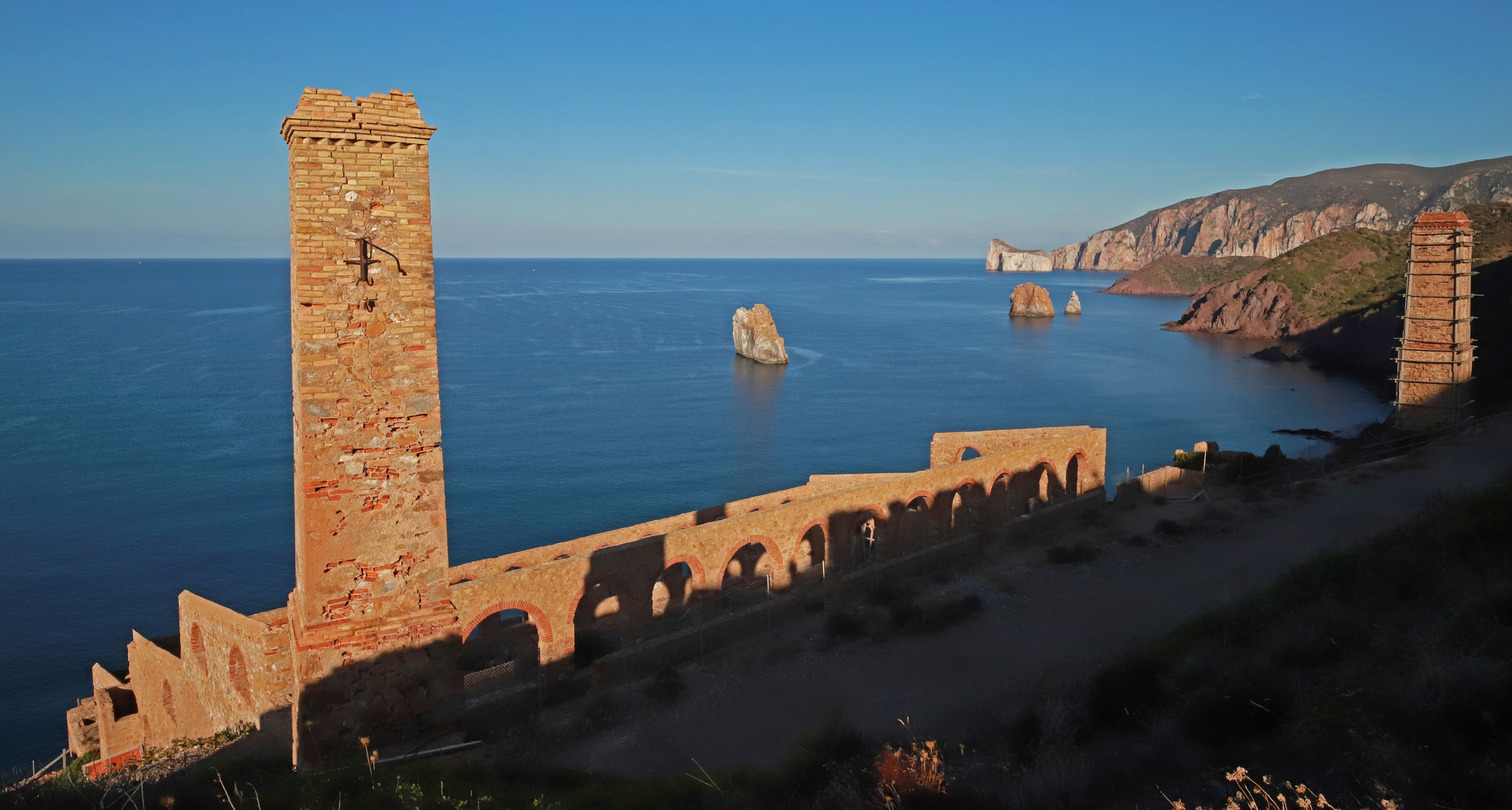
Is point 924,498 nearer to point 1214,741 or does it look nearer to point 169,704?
point 1214,741

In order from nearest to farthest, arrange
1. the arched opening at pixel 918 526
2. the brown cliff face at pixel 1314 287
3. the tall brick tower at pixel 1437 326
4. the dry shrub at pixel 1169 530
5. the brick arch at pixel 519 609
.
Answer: the brick arch at pixel 519 609 → the arched opening at pixel 918 526 → the dry shrub at pixel 1169 530 → the tall brick tower at pixel 1437 326 → the brown cliff face at pixel 1314 287

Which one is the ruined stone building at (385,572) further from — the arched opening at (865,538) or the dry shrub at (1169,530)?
the dry shrub at (1169,530)

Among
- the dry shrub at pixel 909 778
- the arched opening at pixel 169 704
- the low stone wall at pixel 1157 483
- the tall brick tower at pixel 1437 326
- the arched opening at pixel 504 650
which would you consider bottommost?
the arched opening at pixel 169 704

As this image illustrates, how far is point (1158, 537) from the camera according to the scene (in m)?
21.8

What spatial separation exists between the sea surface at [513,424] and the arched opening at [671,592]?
51.1 ft

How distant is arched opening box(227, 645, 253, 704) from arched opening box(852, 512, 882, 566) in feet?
36.3

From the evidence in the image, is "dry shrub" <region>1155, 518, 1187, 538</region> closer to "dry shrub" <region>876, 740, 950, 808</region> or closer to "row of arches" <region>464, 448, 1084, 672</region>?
"row of arches" <region>464, 448, 1084, 672</region>

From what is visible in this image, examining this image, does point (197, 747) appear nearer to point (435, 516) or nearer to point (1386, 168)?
point (435, 516)

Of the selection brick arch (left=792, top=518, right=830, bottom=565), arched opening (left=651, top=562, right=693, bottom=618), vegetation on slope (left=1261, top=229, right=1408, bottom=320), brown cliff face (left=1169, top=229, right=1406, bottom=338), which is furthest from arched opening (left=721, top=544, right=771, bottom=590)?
vegetation on slope (left=1261, top=229, right=1408, bottom=320)

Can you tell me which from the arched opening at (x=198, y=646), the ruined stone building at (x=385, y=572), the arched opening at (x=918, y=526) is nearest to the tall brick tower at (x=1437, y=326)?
the arched opening at (x=918, y=526)

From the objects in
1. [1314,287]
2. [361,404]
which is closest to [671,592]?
[361,404]

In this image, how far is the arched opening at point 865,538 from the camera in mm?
19109

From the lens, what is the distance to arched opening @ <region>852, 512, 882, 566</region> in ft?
62.7

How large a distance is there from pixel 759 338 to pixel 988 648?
2384 inches
